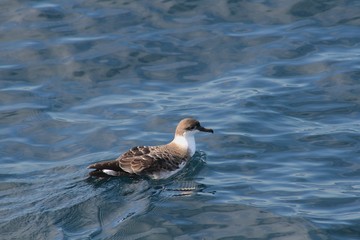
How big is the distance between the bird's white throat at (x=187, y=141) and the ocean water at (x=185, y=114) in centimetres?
22

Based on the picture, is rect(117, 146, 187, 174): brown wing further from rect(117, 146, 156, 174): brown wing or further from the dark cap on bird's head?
the dark cap on bird's head

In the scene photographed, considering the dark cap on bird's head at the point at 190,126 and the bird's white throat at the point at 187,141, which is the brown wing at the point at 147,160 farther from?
the dark cap on bird's head at the point at 190,126

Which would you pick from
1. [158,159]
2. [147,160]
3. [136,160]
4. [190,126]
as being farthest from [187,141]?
[136,160]

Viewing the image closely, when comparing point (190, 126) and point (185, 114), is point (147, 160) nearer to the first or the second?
point (190, 126)

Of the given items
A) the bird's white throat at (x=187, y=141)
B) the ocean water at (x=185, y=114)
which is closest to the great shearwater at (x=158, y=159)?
the bird's white throat at (x=187, y=141)

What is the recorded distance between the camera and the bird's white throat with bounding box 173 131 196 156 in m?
13.6

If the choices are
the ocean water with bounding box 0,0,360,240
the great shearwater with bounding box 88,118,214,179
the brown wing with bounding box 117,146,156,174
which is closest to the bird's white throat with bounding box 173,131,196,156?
the great shearwater with bounding box 88,118,214,179

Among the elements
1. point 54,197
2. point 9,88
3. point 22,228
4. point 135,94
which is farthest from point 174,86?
point 22,228

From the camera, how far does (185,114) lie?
15.1m

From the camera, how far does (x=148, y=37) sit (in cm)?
1797

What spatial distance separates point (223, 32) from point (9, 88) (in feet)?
16.0

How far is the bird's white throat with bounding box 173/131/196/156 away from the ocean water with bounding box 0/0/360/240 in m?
0.22

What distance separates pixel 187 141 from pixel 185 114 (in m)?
1.53

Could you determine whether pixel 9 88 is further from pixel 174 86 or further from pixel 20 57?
pixel 174 86
